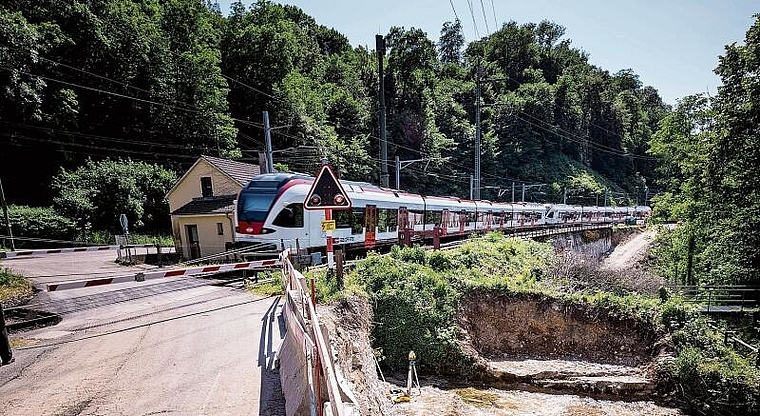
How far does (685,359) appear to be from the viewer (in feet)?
37.5

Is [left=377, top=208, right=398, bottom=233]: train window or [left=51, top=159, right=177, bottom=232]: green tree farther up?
[left=51, top=159, right=177, bottom=232]: green tree

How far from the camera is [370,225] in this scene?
55.4 feet

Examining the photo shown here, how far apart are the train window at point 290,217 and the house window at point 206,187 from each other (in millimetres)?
10047

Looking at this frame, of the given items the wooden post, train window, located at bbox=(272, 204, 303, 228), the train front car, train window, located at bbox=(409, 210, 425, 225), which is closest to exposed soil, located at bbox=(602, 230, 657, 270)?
train window, located at bbox=(409, 210, 425, 225)

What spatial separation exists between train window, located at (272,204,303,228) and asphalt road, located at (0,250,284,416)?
4.65m

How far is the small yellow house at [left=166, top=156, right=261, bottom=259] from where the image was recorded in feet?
61.3

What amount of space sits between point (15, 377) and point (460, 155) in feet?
189

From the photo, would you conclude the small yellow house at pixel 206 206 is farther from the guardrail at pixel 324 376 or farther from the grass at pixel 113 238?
the guardrail at pixel 324 376

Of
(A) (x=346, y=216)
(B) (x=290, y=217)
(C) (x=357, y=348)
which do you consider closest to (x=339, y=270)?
(C) (x=357, y=348)

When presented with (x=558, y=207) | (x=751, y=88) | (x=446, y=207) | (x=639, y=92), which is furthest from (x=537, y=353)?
(x=639, y=92)

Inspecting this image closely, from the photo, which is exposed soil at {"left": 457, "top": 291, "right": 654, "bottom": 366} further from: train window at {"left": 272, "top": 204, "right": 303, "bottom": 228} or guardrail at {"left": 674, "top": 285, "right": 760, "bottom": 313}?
train window at {"left": 272, "top": 204, "right": 303, "bottom": 228}

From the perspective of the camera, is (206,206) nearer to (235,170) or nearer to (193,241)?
(193,241)

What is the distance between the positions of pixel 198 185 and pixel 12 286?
44.1 feet

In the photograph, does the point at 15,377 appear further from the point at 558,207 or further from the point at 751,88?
the point at 558,207
